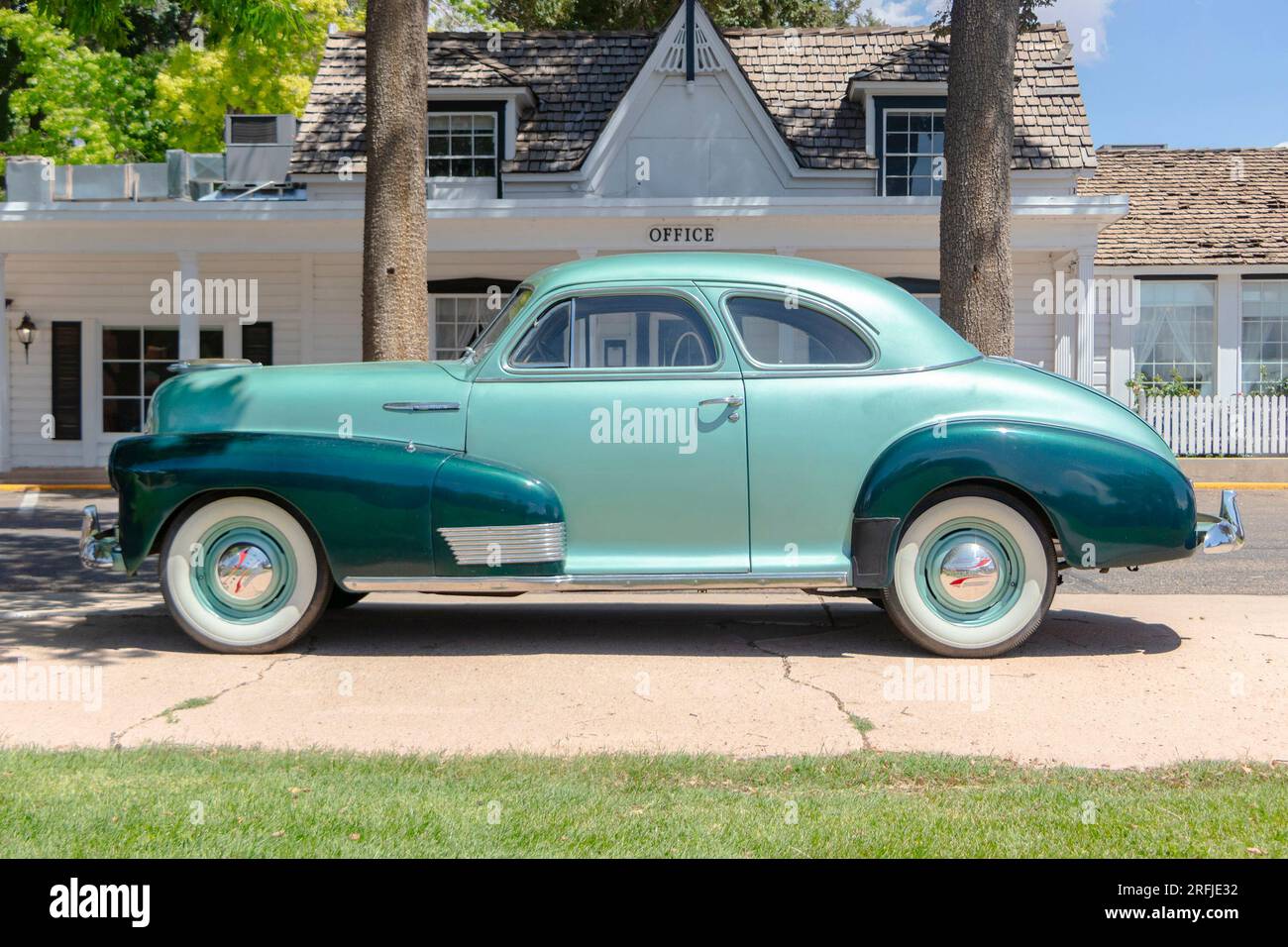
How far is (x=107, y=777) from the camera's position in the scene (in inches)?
162

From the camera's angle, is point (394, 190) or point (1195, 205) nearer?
point (394, 190)

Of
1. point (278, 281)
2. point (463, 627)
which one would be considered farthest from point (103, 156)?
point (463, 627)

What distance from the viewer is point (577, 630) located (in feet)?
→ 22.5

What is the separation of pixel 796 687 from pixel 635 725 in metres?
0.90

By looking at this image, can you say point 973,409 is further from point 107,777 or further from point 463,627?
point 107,777

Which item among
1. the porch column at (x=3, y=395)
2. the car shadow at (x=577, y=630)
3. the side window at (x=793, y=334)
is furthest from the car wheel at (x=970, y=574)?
the porch column at (x=3, y=395)

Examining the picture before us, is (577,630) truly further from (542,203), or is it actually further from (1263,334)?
(1263,334)

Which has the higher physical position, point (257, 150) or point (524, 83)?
point (524, 83)

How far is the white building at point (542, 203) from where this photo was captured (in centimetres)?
1916

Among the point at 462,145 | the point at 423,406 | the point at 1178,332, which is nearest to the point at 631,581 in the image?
the point at 423,406

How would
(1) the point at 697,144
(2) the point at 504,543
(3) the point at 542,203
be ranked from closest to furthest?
(2) the point at 504,543 < (3) the point at 542,203 < (1) the point at 697,144

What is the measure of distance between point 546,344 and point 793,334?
121cm

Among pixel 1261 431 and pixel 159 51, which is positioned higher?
pixel 159 51

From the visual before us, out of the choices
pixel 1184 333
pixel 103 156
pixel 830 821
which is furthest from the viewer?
pixel 103 156
